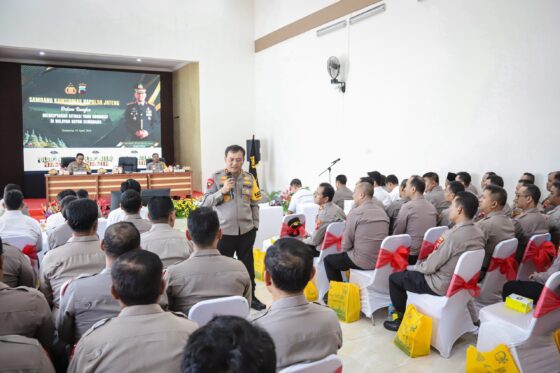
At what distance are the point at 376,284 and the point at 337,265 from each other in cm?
39

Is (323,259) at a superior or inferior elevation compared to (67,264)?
inferior

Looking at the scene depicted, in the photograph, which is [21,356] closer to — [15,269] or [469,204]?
[15,269]

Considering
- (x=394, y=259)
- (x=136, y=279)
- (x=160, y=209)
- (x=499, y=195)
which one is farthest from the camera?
(x=394, y=259)

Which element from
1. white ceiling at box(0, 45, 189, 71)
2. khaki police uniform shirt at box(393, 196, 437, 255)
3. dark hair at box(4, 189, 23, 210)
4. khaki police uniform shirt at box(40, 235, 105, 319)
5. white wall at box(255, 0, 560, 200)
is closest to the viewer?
khaki police uniform shirt at box(40, 235, 105, 319)

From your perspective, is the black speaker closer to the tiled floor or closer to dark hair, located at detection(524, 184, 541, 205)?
the tiled floor

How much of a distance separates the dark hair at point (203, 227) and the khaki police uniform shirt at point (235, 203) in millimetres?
1123

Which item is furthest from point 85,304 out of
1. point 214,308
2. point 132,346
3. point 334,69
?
point 334,69

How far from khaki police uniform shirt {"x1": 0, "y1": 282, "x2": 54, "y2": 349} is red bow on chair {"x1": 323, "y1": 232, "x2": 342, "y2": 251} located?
2.52 meters

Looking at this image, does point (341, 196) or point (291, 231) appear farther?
point (341, 196)

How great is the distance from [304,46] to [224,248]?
6956 mm

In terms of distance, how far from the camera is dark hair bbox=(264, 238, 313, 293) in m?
1.63

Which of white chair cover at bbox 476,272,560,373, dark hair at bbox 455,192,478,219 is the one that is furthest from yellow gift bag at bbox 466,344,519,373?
dark hair at bbox 455,192,478,219

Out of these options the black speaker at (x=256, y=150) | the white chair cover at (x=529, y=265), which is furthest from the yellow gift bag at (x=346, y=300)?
the black speaker at (x=256, y=150)

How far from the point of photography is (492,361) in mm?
2475
